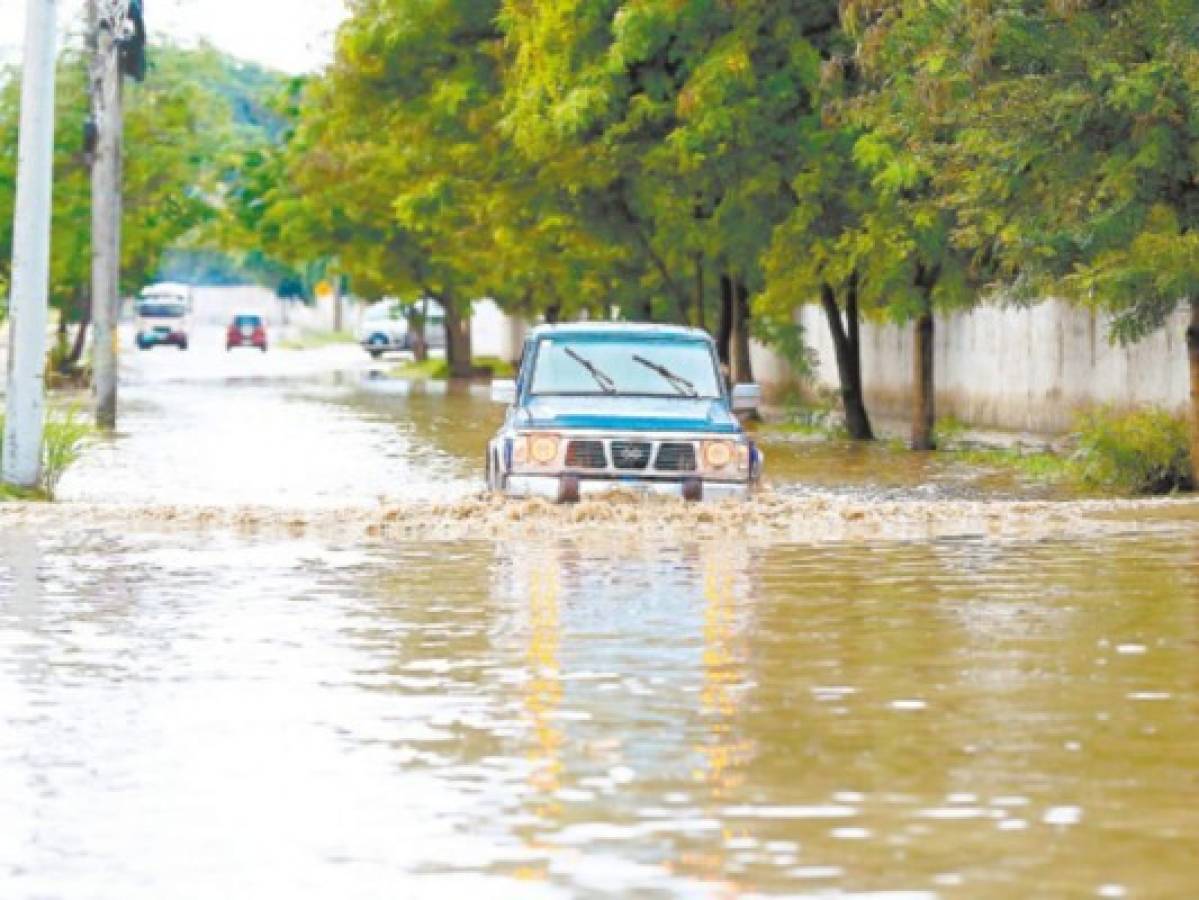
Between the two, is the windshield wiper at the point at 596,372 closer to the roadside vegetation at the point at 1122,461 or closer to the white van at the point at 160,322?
the roadside vegetation at the point at 1122,461

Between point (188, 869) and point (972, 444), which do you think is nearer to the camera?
point (188, 869)

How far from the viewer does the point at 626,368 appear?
78.8 ft

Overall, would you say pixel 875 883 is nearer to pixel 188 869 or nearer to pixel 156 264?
pixel 188 869

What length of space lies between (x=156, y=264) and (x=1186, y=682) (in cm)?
7073

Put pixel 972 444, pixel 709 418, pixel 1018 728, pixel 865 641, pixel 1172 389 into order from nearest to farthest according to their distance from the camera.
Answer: pixel 1018 728 < pixel 865 641 < pixel 709 418 < pixel 1172 389 < pixel 972 444

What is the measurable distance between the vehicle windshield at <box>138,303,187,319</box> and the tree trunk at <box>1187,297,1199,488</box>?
95.6 metres

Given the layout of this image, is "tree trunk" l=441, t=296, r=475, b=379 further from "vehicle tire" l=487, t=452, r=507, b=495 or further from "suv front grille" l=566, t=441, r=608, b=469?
"suv front grille" l=566, t=441, r=608, b=469

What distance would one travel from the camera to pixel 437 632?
15.5 meters

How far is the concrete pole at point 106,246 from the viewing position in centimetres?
4541

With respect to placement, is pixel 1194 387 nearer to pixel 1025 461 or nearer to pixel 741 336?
pixel 1025 461

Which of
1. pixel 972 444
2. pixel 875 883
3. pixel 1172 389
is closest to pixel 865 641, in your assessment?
pixel 875 883

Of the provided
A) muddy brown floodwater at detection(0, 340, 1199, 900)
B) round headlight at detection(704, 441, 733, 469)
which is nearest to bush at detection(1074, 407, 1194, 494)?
muddy brown floodwater at detection(0, 340, 1199, 900)

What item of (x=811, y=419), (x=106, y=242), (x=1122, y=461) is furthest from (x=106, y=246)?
(x=1122, y=461)

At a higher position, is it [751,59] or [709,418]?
[751,59]
